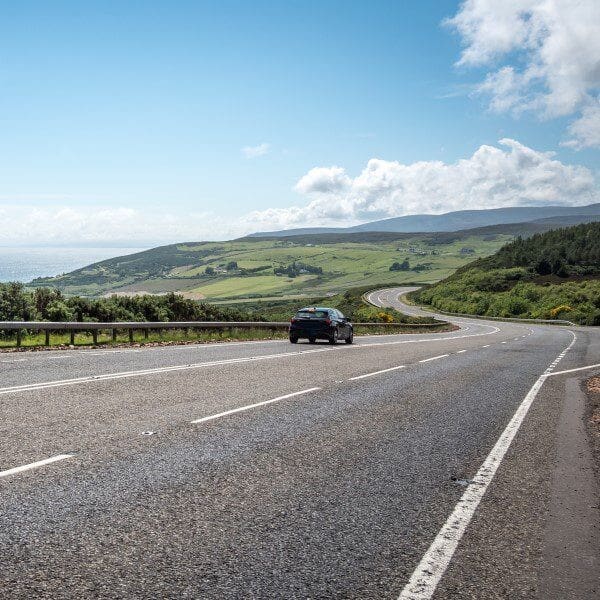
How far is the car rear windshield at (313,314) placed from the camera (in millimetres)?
26562

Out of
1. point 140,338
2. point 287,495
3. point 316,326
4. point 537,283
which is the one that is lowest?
point 537,283

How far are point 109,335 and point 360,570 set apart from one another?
74.6 feet

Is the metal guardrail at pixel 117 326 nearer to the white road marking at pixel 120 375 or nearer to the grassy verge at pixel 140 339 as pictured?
the grassy verge at pixel 140 339

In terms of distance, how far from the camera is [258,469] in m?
6.17

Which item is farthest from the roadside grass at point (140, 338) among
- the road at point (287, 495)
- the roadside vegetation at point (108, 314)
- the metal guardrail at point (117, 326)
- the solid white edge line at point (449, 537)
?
the solid white edge line at point (449, 537)

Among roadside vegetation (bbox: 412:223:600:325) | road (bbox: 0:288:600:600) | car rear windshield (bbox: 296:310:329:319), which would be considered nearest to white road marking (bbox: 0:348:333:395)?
road (bbox: 0:288:600:600)

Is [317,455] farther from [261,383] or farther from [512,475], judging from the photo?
[261,383]

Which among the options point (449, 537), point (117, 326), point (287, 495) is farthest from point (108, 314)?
point (449, 537)

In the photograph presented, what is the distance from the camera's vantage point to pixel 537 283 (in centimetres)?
12462

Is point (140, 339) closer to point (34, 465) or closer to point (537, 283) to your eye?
point (34, 465)

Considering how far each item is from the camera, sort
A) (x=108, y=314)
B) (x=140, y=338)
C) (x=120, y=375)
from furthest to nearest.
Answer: (x=108, y=314) < (x=140, y=338) < (x=120, y=375)

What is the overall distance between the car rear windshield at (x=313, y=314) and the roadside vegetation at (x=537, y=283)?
2556 inches

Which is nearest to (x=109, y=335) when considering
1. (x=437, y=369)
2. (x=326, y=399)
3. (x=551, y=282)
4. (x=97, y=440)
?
(x=437, y=369)

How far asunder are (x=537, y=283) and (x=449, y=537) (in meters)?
128
